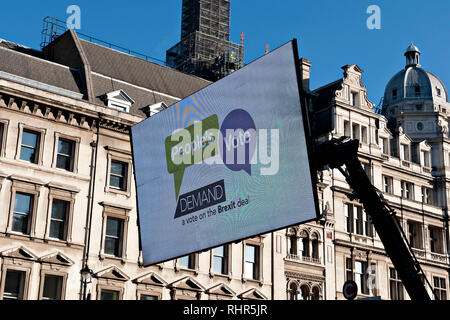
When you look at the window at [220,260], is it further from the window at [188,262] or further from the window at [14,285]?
the window at [14,285]

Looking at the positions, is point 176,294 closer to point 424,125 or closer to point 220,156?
point 220,156

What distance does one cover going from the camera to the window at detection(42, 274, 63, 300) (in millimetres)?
31359

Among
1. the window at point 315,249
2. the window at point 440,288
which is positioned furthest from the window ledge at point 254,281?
the window at point 440,288

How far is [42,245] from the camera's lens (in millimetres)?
31453

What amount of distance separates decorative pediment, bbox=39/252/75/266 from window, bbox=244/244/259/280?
35.4ft

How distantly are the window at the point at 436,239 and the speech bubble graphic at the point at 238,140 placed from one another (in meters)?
33.9

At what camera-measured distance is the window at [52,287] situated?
3136 cm

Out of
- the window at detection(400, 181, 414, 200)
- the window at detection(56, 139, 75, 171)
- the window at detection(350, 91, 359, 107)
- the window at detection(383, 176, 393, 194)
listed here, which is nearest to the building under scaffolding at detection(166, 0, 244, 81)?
the window at detection(350, 91, 359, 107)

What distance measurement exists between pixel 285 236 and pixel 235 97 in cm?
2170

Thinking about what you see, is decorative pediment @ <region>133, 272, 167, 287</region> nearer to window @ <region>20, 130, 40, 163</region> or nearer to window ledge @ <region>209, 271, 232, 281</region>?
window ledge @ <region>209, 271, 232, 281</region>

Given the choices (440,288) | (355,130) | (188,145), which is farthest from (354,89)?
(188,145)

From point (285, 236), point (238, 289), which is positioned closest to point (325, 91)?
point (285, 236)

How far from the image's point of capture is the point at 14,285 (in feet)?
100

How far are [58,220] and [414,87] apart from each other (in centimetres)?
3895
